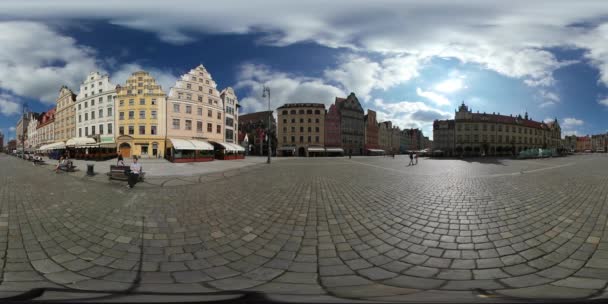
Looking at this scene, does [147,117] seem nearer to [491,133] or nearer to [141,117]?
[141,117]

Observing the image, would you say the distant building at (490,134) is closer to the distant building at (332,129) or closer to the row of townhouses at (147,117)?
the distant building at (332,129)

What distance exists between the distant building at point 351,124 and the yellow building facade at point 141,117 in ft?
139

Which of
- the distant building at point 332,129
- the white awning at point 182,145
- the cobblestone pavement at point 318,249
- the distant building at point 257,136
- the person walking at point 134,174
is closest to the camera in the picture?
the cobblestone pavement at point 318,249

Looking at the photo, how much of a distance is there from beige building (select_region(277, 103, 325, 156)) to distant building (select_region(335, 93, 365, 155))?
277 inches

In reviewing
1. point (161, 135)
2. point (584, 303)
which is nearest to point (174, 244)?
point (584, 303)

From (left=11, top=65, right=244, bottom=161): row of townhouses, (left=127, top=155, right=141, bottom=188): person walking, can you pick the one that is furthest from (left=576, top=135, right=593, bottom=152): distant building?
(left=127, top=155, right=141, bottom=188): person walking

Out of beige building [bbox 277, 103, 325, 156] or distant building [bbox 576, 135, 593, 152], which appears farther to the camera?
distant building [bbox 576, 135, 593, 152]

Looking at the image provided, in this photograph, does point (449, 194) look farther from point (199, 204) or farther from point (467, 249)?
point (199, 204)

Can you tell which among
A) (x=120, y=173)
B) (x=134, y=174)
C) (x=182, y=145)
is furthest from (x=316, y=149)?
(x=134, y=174)

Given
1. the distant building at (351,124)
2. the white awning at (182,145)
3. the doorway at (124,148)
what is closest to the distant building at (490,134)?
the distant building at (351,124)

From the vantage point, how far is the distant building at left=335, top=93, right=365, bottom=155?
216 feet

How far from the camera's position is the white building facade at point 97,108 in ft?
113

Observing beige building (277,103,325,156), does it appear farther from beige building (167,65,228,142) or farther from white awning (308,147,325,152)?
beige building (167,65,228,142)

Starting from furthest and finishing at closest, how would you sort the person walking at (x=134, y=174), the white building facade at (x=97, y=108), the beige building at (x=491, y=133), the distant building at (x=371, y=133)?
the distant building at (x=371, y=133) < the beige building at (x=491, y=133) < the white building facade at (x=97, y=108) < the person walking at (x=134, y=174)
